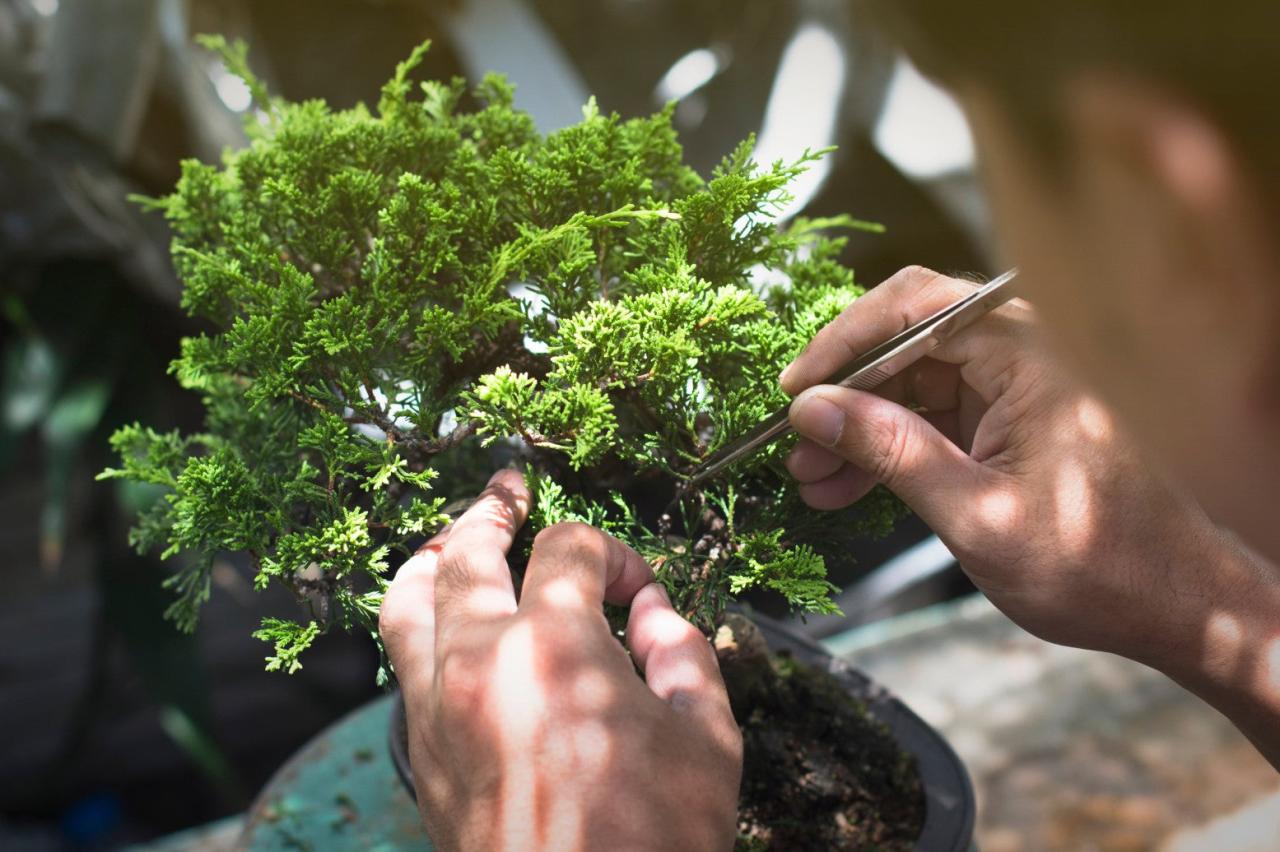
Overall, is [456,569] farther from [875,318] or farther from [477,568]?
[875,318]

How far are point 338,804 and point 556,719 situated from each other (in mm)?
573

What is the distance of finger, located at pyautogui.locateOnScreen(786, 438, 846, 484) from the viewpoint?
74cm

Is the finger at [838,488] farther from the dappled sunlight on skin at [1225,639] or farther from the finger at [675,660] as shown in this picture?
the dappled sunlight on skin at [1225,639]

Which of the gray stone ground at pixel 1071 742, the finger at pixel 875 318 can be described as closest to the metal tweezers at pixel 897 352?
the finger at pixel 875 318

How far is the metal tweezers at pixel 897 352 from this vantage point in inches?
25.4

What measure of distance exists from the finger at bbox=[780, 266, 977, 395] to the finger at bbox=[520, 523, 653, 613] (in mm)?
199

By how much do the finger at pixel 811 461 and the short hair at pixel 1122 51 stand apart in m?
0.41

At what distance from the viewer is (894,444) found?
68 centimetres

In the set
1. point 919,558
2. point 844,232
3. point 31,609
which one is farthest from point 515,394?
point 31,609

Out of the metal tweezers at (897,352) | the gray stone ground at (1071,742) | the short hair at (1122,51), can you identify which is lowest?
the gray stone ground at (1071,742)

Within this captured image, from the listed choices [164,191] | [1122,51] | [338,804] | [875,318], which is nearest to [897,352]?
[875,318]

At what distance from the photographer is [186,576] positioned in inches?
32.3

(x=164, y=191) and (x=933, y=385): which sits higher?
(x=164, y=191)

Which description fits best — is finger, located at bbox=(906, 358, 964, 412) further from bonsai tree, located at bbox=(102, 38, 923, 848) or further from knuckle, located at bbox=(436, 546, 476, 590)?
knuckle, located at bbox=(436, 546, 476, 590)
